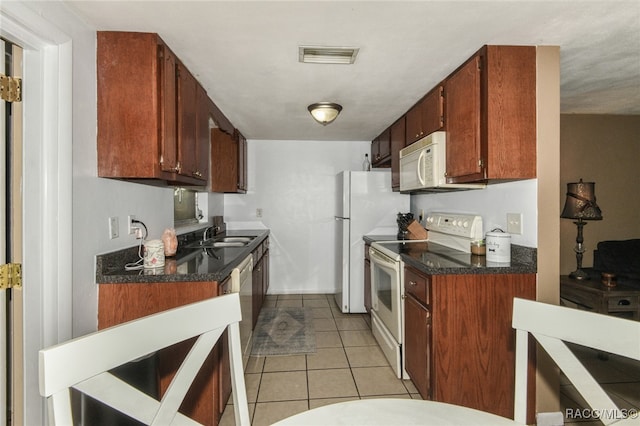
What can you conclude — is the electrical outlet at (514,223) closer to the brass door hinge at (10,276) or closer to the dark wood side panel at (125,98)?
the dark wood side panel at (125,98)

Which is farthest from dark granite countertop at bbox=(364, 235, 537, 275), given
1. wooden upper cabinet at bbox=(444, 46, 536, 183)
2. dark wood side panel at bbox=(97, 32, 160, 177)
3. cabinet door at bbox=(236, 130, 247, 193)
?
cabinet door at bbox=(236, 130, 247, 193)

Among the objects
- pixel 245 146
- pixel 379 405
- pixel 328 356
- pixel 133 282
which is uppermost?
pixel 245 146

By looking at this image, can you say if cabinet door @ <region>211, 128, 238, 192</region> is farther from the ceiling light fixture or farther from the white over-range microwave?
the white over-range microwave

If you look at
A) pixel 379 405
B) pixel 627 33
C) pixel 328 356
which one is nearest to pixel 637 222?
pixel 627 33

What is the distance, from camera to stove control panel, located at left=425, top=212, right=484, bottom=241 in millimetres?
2340

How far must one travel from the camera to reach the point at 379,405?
818 mm

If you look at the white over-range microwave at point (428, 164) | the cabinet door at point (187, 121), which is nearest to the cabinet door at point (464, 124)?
the white over-range microwave at point (428, 164)

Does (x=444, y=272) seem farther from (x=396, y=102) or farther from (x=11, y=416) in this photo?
(x=11, y=416)

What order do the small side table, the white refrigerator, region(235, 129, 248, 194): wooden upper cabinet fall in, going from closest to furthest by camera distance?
1. the small side table
2. the white refrigerator
3. region(235, 129, 248, 194): wooden upper cabinet

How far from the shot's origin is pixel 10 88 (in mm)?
1255

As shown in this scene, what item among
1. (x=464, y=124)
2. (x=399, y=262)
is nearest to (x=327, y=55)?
(x=464, y=124)

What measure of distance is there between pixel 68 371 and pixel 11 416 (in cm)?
102

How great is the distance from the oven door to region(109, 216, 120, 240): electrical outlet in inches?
68.7

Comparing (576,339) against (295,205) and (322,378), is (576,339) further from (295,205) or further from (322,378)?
(295,205)
